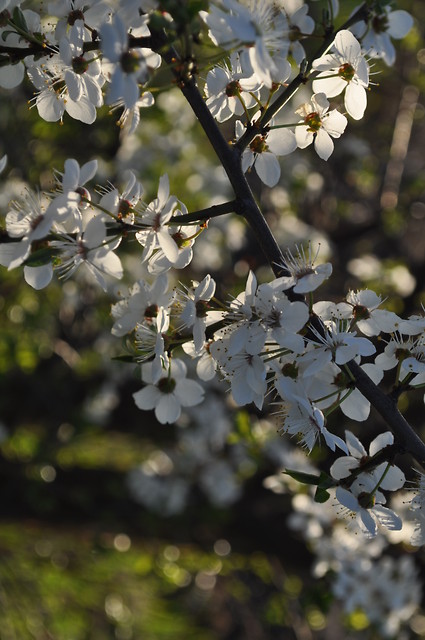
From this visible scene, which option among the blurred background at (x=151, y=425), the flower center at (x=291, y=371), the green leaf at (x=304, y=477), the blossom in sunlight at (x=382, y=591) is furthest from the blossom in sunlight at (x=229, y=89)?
the blurred background at (x=151, y=425)

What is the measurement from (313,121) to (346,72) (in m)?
0.08

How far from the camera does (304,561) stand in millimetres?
2988

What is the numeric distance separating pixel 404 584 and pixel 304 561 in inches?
21.3

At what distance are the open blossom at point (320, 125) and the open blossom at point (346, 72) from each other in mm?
19

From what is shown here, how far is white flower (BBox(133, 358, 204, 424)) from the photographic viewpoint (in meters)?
1.12

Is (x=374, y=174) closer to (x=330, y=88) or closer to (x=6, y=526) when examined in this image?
(x=6, y=526)

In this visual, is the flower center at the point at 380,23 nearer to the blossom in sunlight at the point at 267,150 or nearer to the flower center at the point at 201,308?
the blossom in sunlight at the point at 267,150

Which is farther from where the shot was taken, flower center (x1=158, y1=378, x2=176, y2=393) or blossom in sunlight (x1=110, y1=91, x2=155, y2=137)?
flower center (x1=158, y1=378, x2=176, y2=393)

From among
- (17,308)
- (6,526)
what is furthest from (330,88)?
(6,526)

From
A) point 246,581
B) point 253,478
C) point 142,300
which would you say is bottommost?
point 246,581

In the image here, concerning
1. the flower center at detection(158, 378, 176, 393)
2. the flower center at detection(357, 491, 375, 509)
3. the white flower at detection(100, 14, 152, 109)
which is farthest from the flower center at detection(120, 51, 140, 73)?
the flower center at detection(357, 491, 375, 509)

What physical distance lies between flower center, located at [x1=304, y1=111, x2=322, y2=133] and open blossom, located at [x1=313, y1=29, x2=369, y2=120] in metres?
0.03

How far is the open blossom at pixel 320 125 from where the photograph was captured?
1.05 metres

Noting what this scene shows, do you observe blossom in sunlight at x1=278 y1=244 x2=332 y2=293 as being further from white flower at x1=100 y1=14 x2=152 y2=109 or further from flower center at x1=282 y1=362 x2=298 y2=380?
white flower at x1=100 y1=14 x2=152 y2=109
